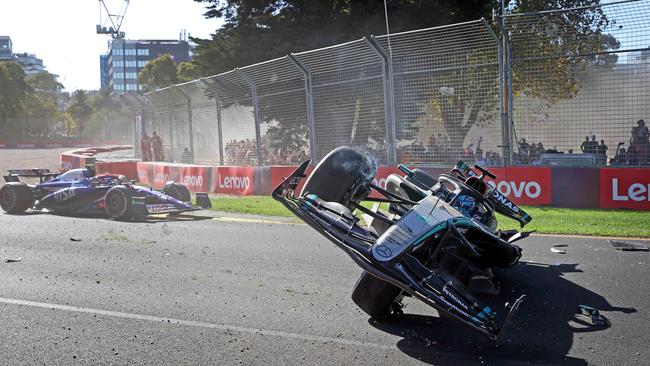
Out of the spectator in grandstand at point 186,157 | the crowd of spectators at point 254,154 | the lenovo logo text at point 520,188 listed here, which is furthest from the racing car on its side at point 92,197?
the spectator in grandstand at point 186,157

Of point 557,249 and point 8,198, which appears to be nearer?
point 557,249

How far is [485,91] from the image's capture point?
12.8 m

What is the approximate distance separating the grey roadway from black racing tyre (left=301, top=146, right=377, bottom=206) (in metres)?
0.95

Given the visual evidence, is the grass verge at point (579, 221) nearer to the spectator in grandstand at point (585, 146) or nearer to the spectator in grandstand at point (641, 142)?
the spectator in grandstand at point (641, 142)

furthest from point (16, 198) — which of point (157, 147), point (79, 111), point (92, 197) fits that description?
point (79, 111)

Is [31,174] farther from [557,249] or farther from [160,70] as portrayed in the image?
[160,70]

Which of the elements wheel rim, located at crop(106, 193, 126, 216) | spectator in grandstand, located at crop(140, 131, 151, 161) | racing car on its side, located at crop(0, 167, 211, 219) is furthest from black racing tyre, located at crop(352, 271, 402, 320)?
spectator in grandstand, located at crop(140, 131, 151, 161)

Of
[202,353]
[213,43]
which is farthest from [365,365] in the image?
[213,43]

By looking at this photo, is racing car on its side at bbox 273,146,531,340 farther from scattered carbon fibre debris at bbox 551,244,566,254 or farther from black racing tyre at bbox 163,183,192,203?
black racing tyre at bbox 163,183,192,203

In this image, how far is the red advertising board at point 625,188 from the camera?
11328 millimetres

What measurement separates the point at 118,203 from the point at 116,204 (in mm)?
39

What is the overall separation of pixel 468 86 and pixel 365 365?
31.3 ft

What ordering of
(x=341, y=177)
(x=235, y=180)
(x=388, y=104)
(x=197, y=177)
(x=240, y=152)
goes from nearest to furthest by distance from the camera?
(x=341, y=177)
(x=388, y=104)
(x=235, y=180)
(x=197, y=177)
(x=240, y=152)

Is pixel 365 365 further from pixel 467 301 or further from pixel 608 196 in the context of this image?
pixel 608 196
